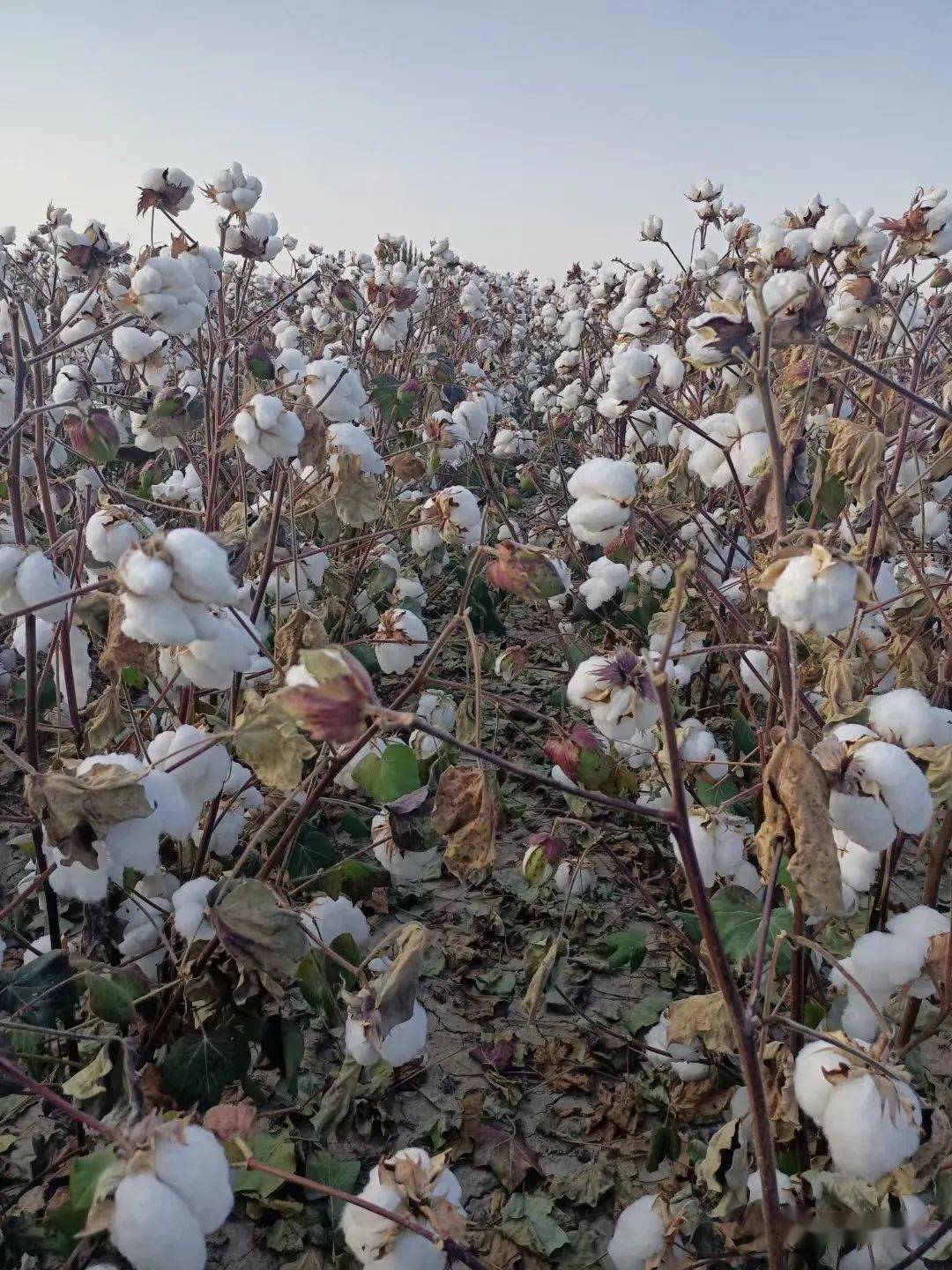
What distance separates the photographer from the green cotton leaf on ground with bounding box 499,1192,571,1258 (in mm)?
1534

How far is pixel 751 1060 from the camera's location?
3.07ft

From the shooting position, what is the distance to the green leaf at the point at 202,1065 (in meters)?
1.33

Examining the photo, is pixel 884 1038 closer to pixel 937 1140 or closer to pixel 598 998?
pixel 937 1140

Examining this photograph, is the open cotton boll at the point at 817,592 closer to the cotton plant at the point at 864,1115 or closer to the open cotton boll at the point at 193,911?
the cotton plant at the point at 864,1115

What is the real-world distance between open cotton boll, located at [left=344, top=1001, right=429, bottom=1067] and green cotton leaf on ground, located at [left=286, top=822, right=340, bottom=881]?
512mm

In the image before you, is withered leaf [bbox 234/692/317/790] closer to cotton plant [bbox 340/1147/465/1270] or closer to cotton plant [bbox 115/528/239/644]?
cotton plant [bbox 115/528/239/644]

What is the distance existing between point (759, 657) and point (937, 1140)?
36.8 inches

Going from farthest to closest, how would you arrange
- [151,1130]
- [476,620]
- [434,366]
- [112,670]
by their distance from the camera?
[434,366]
[476,620]
[112,670]
[151,1130]

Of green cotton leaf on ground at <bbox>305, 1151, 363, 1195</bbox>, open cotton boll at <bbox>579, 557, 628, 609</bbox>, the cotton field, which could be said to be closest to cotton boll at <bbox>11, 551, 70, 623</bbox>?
the cotton field

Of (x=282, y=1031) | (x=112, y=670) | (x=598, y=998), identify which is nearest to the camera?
(x=112, y=670)

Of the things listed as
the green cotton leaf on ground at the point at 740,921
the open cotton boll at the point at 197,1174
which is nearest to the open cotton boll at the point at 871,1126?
the green cotton leaf on ground at the point at 740,921

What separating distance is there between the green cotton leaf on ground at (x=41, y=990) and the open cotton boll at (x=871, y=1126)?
0.92m

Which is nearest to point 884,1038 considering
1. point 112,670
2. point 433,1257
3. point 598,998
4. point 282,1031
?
point 433,1257

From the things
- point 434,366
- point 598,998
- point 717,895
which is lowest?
point 598,998
